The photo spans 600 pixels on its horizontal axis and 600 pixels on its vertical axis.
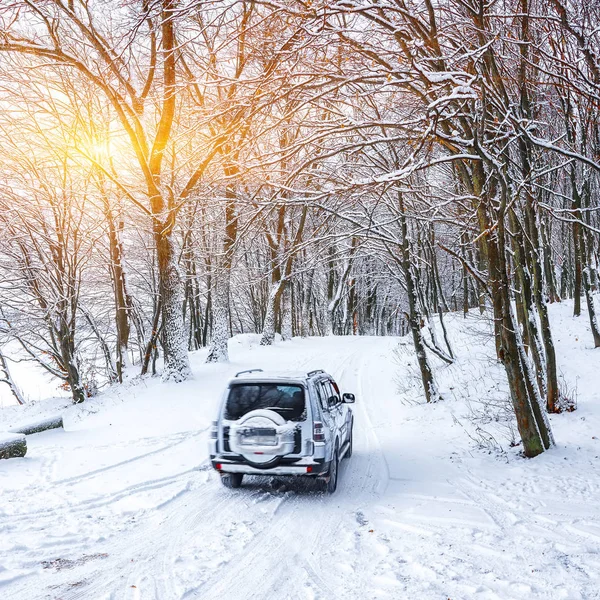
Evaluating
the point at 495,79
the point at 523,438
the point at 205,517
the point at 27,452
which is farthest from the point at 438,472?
the point at 27,452

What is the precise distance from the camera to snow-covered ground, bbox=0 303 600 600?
15.1 feet

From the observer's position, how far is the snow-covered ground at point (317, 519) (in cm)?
460

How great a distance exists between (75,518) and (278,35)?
685 centimetres

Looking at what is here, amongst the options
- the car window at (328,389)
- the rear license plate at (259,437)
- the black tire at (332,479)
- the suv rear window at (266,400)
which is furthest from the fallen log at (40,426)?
the black tire at (332,479)

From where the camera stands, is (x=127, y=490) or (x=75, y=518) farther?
(x=127, y=490)

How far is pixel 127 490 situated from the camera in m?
7.47

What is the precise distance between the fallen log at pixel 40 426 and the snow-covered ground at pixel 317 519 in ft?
0.68

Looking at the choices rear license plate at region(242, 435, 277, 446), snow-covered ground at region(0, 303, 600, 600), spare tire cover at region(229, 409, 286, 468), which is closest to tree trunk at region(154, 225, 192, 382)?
snow-covered ground at region(0, 303, 600, 600)

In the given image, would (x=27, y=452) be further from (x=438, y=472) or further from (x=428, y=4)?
(x=428, y=4)

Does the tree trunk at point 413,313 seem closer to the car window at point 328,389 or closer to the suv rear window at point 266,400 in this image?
the car window at point 328,389

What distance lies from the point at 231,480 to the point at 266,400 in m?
1.42

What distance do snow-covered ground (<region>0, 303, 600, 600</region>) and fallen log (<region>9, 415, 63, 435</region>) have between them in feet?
0.68

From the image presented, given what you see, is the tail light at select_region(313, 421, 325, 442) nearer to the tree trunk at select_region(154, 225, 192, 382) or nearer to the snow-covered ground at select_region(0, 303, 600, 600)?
the snow-covered ground at select_region(0, 303, 600, 600)

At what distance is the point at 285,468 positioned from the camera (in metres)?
7.02
